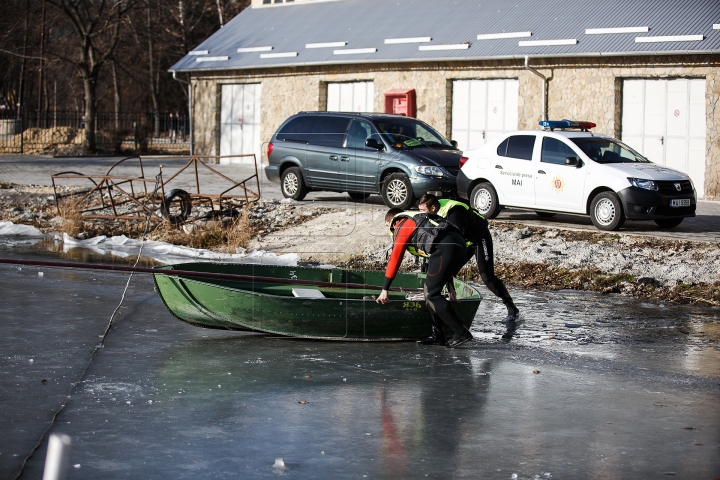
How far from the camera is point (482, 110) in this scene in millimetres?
26875

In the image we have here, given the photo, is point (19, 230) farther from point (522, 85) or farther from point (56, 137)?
point (56, 137)

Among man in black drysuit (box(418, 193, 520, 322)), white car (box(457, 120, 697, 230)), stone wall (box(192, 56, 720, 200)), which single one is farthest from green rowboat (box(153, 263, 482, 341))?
stone wall (box(192, 56, 720, 200))

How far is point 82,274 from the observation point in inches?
609

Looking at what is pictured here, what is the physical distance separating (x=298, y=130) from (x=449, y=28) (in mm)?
8732

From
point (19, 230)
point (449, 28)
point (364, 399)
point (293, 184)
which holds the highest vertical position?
point (449, 28)

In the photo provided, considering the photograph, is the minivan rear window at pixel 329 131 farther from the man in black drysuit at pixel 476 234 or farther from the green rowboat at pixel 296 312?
the green rowboat at pixel 296 312

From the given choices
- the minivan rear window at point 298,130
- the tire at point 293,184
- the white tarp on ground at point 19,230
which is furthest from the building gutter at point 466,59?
the white tarp on ground at point 19,230

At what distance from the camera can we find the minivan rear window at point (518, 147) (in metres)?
18.0

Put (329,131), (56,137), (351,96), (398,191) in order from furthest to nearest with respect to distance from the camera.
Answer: (56,137) → (351,96) → (329,131) → (398,191)

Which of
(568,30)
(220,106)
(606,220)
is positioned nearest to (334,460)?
(606,220)

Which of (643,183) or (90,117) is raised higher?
(90,117)

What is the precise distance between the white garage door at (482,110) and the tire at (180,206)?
985cm

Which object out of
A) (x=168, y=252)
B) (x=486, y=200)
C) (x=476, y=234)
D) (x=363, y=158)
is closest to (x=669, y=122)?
(x=486, y=200)

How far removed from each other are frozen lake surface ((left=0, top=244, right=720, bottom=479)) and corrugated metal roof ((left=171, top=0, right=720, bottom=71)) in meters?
13.5
